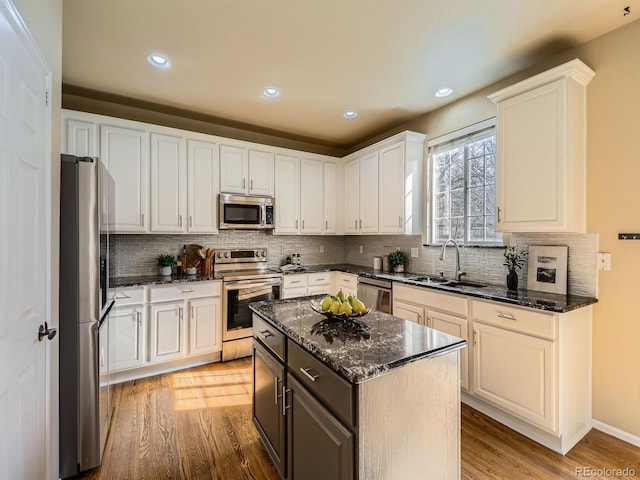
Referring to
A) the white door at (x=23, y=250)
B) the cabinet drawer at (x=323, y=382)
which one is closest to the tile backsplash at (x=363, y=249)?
the white door at (x=23, y=250)

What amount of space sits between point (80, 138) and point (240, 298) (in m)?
2.23

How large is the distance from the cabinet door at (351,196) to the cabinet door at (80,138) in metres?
3.02

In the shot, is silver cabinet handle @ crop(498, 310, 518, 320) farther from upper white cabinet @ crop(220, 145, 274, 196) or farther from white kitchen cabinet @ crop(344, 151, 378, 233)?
upper white cabinet @ crop(220, 145, 274, 196)

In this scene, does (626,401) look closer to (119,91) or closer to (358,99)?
(358,99)

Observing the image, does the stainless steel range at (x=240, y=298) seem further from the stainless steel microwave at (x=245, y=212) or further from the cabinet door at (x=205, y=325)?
the stainless steel microwave at (x=245, y=212)

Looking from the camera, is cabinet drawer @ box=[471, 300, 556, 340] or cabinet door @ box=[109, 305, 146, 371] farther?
cabinet door @ box=[109, 305, 146, 371]

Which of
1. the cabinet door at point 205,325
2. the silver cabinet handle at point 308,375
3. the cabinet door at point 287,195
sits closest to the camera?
the silver cabinet handle at point 308,375

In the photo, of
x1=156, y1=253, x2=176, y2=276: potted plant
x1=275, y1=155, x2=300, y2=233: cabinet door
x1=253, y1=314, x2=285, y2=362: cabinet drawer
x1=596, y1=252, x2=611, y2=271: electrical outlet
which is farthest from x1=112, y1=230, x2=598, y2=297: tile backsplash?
x1=253, y1=314, x2=285, y2=362: cabinet drawer

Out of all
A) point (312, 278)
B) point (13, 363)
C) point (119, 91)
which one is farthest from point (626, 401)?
point (119, 91)

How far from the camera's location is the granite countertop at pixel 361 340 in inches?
45.2

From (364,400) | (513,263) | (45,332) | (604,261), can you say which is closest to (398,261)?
(513,263)

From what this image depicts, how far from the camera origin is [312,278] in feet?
13.3

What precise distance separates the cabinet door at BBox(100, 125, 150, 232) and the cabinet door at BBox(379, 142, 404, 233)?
2.70 m

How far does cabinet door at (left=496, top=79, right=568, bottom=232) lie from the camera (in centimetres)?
218
